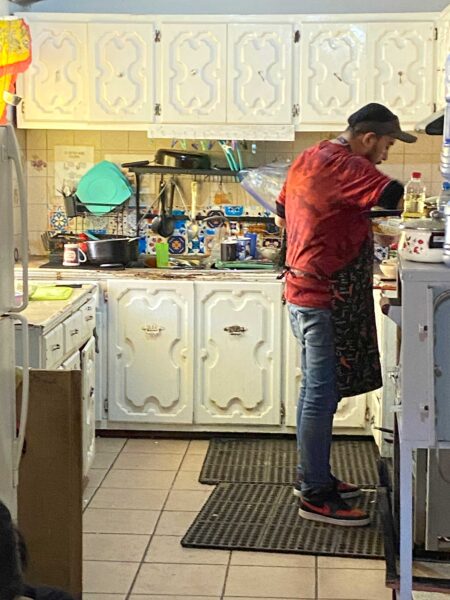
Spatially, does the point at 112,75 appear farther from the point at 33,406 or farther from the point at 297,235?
the point at 33,406

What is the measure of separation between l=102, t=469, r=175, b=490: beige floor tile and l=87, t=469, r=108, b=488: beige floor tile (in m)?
0.03

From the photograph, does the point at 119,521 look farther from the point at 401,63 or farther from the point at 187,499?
the point at 401,63

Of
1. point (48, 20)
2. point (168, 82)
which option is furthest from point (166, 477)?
point (48, 20)

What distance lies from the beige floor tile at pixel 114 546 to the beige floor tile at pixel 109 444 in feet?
3.57

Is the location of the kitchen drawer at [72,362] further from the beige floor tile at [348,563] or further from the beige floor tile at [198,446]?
the beige floor tile at [348,563]

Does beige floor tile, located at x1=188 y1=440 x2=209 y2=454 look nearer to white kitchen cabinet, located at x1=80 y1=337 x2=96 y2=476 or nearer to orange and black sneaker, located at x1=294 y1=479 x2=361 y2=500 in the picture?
white kitchen cabinet, located at x1=80 y1=337 x2=96 y2=476

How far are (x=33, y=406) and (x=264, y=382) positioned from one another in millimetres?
2039

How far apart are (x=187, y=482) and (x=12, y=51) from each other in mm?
2132

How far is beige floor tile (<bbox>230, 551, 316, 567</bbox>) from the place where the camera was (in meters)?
3.71

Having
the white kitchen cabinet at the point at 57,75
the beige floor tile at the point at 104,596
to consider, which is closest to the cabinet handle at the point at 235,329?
the white kitchen cabinet at the point at 57,75

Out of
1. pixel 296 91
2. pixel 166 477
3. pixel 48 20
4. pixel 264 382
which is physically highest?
pixel 48 20

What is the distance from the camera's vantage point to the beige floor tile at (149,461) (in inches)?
189

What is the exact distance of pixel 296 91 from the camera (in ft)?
17.1

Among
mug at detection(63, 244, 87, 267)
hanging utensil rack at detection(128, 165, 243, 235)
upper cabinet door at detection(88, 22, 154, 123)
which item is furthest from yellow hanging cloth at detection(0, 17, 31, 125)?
hanging utensil rack at detection(128, 165, 243, 235)
